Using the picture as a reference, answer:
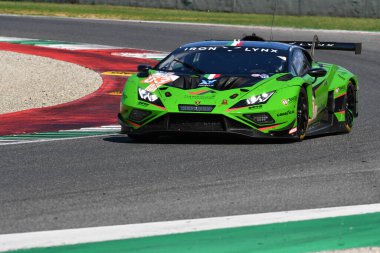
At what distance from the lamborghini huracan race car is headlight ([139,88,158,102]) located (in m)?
0.01

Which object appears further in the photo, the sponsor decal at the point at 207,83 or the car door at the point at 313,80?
the car door at the point at 313,80

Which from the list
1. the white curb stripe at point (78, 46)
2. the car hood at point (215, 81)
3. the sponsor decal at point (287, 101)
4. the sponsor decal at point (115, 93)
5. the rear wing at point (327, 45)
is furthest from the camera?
the white curb stripe at point (78, 46)

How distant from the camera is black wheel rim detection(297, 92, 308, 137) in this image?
1137 centimetres

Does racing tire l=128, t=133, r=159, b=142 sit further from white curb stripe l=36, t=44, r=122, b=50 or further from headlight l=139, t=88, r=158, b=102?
white curb stripe l=36, t=44, r=122, b=50

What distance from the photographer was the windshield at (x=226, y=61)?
38.6 ft

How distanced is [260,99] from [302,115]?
2.25ft

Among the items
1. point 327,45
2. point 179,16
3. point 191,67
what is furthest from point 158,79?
point 179,16

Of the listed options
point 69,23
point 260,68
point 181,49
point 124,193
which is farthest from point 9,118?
point 69,23

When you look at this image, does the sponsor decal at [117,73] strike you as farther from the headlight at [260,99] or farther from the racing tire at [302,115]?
the headlight at [260,99]

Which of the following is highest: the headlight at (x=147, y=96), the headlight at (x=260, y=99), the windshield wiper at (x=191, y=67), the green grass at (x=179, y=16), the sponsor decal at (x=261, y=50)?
the sponsor decal at (x=261, y=50)

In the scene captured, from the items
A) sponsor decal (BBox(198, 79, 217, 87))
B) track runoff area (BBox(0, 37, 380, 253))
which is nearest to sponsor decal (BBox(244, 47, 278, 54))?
sponsor decal (BBox(198, 79, 217, 87))

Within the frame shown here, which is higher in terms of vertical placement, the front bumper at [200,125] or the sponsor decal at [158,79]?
the sponsor decal at [158,79]

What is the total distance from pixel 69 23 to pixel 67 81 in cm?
1376

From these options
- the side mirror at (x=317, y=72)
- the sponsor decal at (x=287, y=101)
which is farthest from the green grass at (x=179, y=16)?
the sponsor decal at (x=287, y=101)
